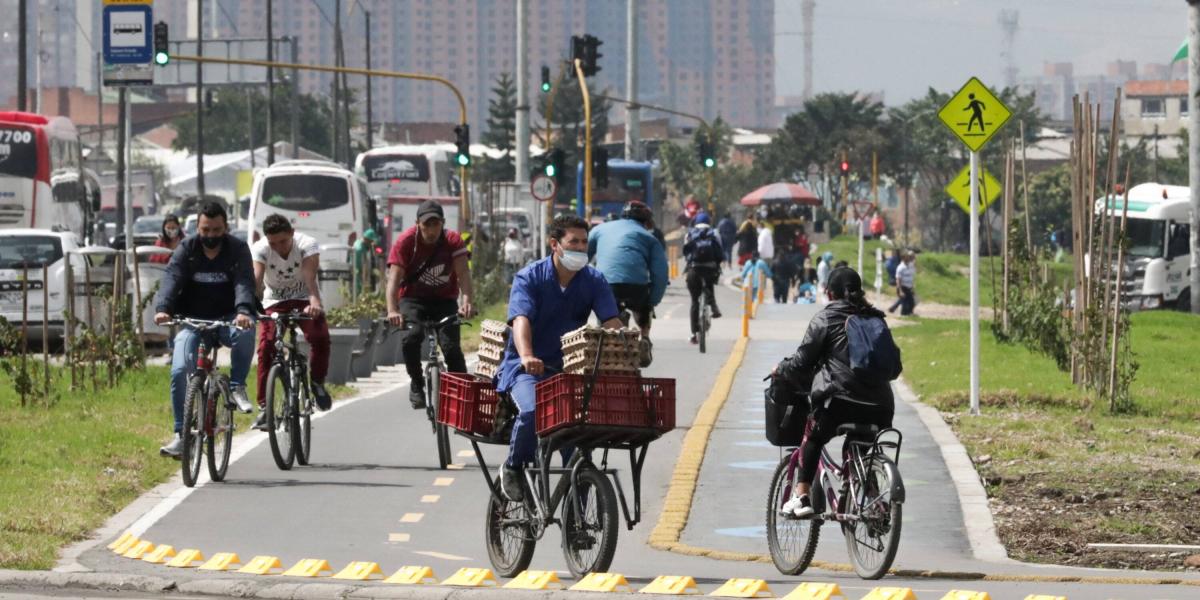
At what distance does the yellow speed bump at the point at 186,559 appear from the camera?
10.1 metres

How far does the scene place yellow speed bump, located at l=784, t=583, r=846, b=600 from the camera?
875 cm

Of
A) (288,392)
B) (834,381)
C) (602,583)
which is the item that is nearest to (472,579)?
(602,583)

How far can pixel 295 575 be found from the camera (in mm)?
9742

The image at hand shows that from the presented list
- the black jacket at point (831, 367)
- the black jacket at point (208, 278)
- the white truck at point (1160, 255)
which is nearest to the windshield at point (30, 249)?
the black jacket at point (208, 278)

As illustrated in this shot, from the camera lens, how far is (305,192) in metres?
46.0

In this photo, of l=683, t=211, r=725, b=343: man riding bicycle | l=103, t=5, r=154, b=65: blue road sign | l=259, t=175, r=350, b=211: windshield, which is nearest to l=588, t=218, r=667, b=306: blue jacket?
l=103, t=5, r=154, b=65: blue road sign

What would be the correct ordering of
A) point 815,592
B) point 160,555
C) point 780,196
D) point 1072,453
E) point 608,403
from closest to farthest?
1. point 815,592
2. point 608,403
3. point 160,555
4. point 1072,453
5. point 780,196

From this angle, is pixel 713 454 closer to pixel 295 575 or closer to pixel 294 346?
pixel 294 346

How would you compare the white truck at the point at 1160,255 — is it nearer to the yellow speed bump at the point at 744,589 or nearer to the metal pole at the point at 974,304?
the metal pole at the point at 974,304

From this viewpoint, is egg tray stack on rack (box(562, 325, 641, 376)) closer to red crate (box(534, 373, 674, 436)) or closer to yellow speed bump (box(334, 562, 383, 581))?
red crate (box(534, 373, 674, 436))

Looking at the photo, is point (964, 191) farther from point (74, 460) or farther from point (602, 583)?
point (602, 583)

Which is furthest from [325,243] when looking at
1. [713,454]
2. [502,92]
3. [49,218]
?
[502,92]

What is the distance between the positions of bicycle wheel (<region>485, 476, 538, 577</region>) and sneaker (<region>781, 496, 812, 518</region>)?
1.15 m

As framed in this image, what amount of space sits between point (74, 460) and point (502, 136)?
13151 cm
